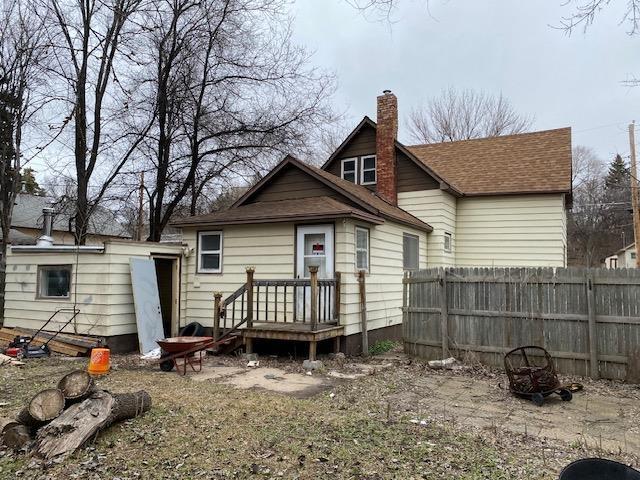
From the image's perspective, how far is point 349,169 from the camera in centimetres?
1508

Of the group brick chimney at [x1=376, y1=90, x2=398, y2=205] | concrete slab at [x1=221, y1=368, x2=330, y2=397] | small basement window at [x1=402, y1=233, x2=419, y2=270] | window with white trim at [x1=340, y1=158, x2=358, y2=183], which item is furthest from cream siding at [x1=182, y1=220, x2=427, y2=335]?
window with white trim at [x1=340, y1=158, x2=358, y2=183]

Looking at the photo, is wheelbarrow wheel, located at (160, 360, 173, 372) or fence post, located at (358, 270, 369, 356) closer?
wheelbarrow wheel, located at (160, 360, 173, 372)

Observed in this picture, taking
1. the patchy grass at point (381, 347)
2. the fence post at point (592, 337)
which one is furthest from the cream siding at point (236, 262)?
the fence post at point (592, 337)

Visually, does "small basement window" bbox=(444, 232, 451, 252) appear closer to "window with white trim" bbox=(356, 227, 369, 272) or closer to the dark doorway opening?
"window with white trim" bbox=(356, 227, 369, 272)

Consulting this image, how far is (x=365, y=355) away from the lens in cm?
990

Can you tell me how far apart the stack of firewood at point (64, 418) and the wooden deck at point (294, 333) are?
400 centimetres

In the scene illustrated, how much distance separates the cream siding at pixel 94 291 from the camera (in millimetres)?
9758

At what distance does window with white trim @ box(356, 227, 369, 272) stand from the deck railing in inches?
35.0

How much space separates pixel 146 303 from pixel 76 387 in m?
5.34

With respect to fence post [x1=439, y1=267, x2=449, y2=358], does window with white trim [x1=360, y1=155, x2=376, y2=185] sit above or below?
above

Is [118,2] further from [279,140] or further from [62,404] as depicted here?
[62,404]

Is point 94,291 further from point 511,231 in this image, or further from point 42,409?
point 511,231

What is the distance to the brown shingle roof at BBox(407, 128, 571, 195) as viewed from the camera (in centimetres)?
1415

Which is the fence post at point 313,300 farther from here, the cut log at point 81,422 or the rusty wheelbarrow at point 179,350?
the cut log at point 81,422
